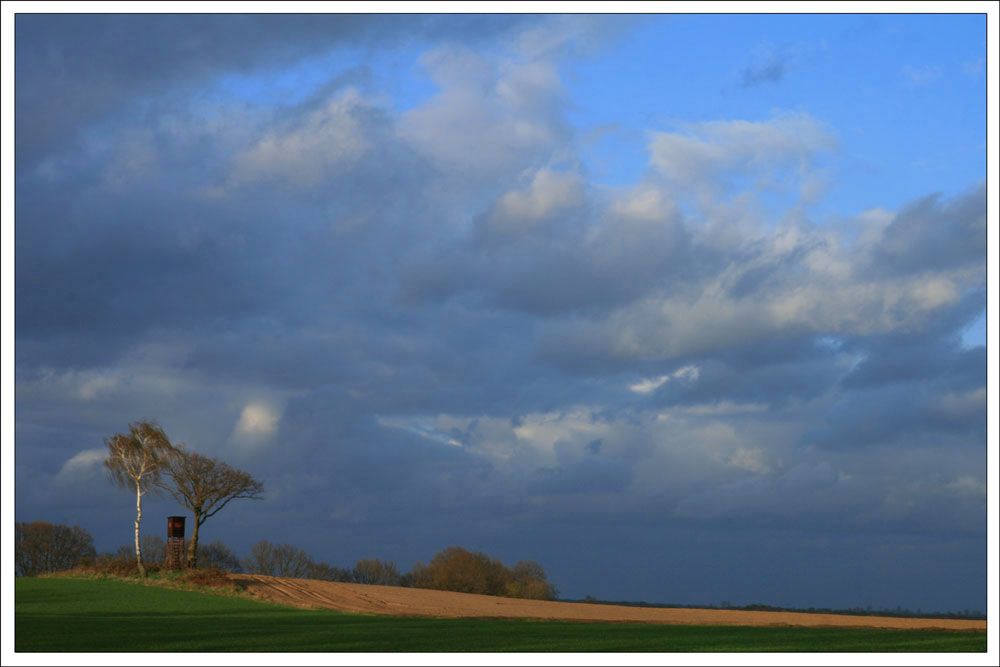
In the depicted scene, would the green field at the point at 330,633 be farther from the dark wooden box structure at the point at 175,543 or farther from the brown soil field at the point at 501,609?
the dark wooden box structure at the point at 175,543

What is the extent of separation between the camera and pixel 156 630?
28.5 metres

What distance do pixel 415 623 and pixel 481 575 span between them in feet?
87.7

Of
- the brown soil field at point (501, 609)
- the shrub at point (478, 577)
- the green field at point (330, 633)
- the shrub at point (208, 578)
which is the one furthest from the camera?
the shrub at point (478, 577)

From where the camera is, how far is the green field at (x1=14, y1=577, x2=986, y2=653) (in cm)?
2534

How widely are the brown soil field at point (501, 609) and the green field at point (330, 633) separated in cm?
279

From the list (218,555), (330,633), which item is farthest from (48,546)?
(330,633)

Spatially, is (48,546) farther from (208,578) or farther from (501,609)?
(501,609)

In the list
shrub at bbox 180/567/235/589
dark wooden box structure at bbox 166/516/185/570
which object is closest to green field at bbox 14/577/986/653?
shrub at bbox 180/567/235/589

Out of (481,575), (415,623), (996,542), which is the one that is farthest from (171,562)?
(996,542)

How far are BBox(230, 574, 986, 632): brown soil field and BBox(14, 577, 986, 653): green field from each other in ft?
9.14

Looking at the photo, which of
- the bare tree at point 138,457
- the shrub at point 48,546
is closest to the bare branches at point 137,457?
the bare tree at point 138,457

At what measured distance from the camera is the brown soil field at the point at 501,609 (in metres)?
37.3

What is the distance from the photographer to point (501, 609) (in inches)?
1657

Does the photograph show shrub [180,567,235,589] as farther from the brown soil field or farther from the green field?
the green field
